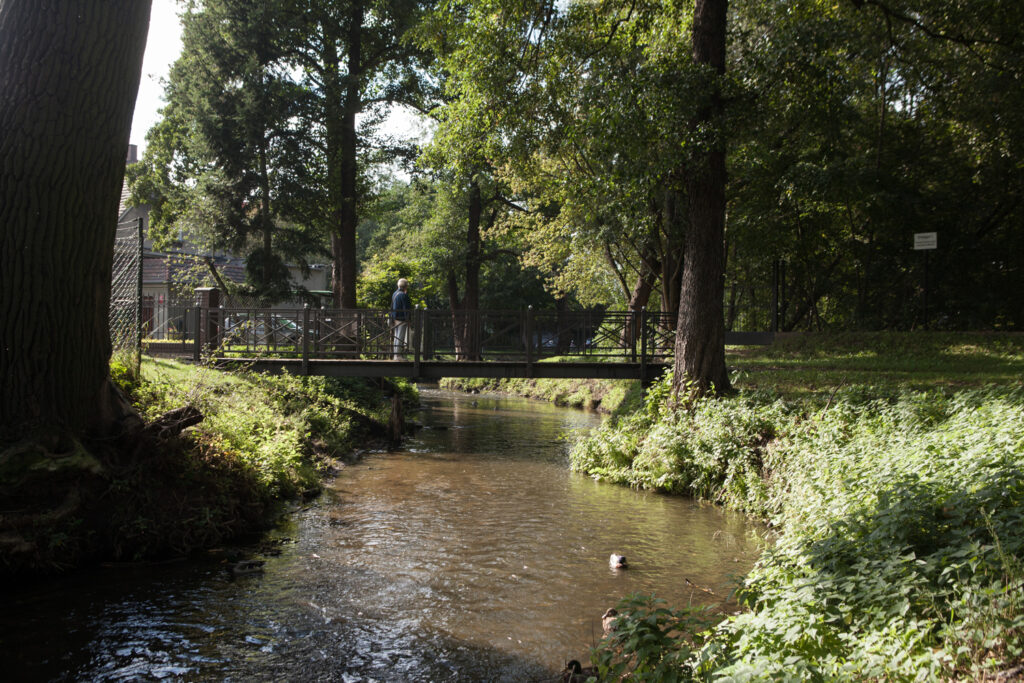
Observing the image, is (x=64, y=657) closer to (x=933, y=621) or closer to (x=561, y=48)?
(x=933, y=621)

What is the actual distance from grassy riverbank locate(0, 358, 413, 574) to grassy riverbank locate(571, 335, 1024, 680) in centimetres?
462

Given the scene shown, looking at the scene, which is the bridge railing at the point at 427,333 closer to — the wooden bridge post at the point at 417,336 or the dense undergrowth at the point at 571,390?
the wooden bridge post at the point at 417,336

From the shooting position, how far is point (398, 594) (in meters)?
6.14

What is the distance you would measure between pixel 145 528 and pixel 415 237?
28.0 meters

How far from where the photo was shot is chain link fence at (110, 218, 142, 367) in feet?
36.9

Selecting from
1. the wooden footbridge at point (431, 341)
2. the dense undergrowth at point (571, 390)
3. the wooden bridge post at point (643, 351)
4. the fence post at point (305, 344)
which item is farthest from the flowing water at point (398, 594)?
the dense undergrowth at point (571, 390)

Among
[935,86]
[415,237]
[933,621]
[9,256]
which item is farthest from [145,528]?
[415,237]

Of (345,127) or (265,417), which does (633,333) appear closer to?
(265,417)

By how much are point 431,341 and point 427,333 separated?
0.68 ft

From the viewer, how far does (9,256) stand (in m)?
6.23

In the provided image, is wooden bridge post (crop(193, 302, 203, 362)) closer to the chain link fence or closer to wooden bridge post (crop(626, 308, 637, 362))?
the chain link fence

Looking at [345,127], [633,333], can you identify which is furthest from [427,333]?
[345,127]

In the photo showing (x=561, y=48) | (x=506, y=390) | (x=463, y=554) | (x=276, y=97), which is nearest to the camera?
(x=463, y=554)

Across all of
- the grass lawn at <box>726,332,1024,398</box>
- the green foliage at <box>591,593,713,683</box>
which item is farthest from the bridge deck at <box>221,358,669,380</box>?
the green foliage at <box>591,593,713,683</box>
